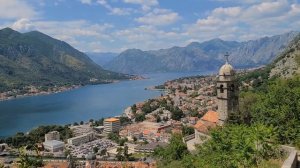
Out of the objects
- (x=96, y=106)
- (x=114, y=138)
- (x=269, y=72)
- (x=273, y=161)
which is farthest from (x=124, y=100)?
(x=273, y=161)

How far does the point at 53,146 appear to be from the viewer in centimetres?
5750

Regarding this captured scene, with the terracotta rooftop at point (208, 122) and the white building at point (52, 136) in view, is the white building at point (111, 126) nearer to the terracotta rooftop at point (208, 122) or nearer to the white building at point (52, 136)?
the white building at point (52, 136)

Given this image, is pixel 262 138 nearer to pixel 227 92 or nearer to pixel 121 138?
pixel 227 92

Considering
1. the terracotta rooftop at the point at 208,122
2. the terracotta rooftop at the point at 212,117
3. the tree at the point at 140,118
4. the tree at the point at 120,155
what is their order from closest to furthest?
the terracotta rooftop at the point at 208,122 < the terracotta rooftop at the point at 212,117 < the tree at the point at 120,155 < the tree at the point at 140,118

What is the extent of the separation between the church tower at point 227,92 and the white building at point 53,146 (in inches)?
1457

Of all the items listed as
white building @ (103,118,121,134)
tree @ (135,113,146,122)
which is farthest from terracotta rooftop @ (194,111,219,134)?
tree @ (135,113,146,122)

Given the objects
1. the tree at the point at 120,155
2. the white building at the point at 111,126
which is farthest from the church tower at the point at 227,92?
the white building at the point at 111,126

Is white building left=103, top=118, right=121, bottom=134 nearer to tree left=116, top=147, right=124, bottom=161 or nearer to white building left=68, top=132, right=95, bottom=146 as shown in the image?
white building left=68, top=132, right=95, bottom=146

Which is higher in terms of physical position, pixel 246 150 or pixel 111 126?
pixel 246 150

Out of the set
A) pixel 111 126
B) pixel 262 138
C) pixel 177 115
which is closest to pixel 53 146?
pixel 111 126

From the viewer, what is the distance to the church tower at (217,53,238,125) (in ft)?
82.6

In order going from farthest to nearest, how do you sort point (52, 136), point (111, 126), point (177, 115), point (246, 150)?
point (177, 115)
point (111, 126)
point (52, 136)
point (246, 150)

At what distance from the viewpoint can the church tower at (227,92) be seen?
2517cm

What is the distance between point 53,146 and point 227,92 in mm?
38033
